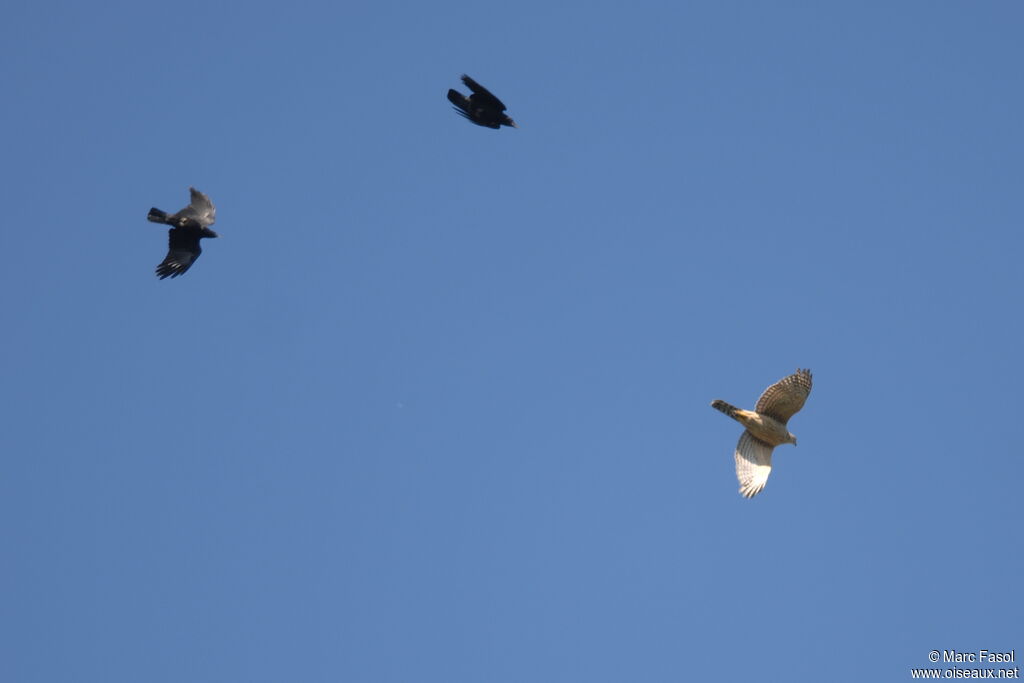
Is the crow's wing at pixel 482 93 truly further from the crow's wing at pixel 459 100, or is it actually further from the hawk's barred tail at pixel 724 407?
the hawk's barred tail at pixel 724 407

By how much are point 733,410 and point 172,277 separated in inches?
449

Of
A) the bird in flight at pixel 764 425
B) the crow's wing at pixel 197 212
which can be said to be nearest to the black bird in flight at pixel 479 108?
the crow's wing at pixel 197 212

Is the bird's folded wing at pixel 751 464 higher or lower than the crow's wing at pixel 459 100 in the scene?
lower

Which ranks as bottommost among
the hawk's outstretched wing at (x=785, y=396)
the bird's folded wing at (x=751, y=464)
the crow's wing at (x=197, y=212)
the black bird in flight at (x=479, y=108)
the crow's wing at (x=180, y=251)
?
the bird's folded wing at (x=751, y=464)

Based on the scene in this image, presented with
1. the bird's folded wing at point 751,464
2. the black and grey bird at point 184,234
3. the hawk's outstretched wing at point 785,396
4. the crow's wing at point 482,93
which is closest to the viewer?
the hawk's outstretched wing at point 785,396

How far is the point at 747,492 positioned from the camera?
22.6m

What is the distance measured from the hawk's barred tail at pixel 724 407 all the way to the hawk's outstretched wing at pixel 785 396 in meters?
0.44

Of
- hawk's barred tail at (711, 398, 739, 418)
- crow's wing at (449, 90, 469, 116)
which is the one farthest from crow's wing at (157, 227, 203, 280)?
hawk's barred tail at (711, 398, 739, 418)

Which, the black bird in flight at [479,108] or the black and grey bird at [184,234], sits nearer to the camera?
the black bird in flight at [479,108]

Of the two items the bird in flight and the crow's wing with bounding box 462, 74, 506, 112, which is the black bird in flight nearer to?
the crow's wing with bounding box 462, 74, 506, 112

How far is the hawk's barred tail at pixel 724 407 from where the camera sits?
2236cm

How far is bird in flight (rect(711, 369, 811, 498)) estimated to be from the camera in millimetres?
22344

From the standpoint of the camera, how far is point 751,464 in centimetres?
2286

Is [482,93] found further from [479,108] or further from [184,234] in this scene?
[184,234]
